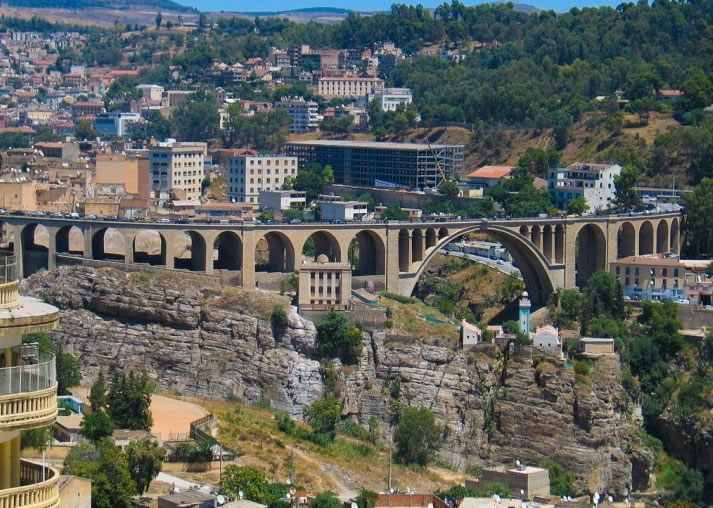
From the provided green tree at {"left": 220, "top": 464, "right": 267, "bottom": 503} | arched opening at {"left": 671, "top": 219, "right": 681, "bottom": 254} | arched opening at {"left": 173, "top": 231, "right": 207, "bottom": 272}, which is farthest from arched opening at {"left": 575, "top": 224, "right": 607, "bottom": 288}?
green tree at {"left": 220, "top": 464, "right": 267, "bottom": 503}

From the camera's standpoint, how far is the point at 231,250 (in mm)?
54438

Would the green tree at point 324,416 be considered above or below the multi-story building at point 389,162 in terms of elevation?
below

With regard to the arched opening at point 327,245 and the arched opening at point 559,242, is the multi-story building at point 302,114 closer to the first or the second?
the arched opening at point 559,242

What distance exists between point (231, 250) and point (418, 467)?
14286mm

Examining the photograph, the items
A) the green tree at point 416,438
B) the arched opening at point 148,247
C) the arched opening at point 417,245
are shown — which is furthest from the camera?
the arched opening at point 417,245

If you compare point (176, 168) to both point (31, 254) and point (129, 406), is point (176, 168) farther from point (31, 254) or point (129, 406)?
point (129, 406)

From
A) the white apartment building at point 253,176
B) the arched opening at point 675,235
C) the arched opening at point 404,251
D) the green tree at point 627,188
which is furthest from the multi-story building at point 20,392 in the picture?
the white apartment building at point 253,176

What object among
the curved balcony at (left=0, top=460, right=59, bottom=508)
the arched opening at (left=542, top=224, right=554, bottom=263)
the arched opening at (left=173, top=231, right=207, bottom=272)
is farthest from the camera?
the arched opening at (left=542, top=224, right=554, bottom=263)

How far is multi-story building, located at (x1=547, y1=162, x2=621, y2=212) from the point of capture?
70688 mm

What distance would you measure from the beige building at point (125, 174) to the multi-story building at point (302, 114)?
1097 inches

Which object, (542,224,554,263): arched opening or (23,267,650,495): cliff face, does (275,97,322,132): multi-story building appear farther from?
(23,267,650,495): cliff face

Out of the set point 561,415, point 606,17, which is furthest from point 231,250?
point 606,17

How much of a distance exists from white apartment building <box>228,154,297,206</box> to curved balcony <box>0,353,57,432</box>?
2834 inches

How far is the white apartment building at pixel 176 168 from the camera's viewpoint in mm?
81000
